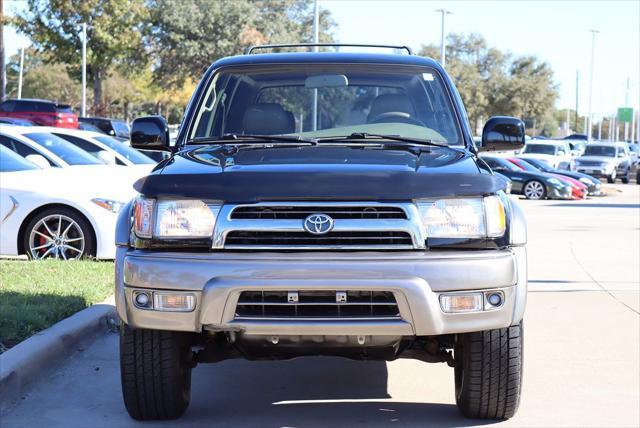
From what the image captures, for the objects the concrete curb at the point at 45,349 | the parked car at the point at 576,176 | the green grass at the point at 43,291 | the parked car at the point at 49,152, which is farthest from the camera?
the parked car at the point at 576,176

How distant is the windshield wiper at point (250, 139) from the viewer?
225 inches

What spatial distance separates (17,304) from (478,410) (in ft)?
12.9

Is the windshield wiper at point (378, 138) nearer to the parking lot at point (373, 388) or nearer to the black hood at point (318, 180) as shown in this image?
the black hood at point (318, 180)

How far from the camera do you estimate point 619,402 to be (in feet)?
19.4

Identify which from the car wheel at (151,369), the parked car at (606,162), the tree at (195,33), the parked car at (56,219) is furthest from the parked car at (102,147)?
the tree at (195,33)

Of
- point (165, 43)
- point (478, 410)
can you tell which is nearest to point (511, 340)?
point (478, 410)

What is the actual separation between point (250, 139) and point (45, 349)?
6.18 ft

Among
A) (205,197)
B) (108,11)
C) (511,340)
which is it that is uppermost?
(108,11)

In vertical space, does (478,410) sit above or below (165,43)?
below

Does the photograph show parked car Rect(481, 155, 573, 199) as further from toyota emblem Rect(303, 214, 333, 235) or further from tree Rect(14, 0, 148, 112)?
toyota emblem Rect(303, 214, 333, 235)

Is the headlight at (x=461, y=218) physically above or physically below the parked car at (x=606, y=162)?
above

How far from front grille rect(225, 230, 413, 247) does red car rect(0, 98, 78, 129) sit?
3184 centimetres

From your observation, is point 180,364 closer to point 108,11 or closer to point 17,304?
point 17,304

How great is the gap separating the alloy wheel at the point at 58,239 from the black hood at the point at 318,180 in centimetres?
577
